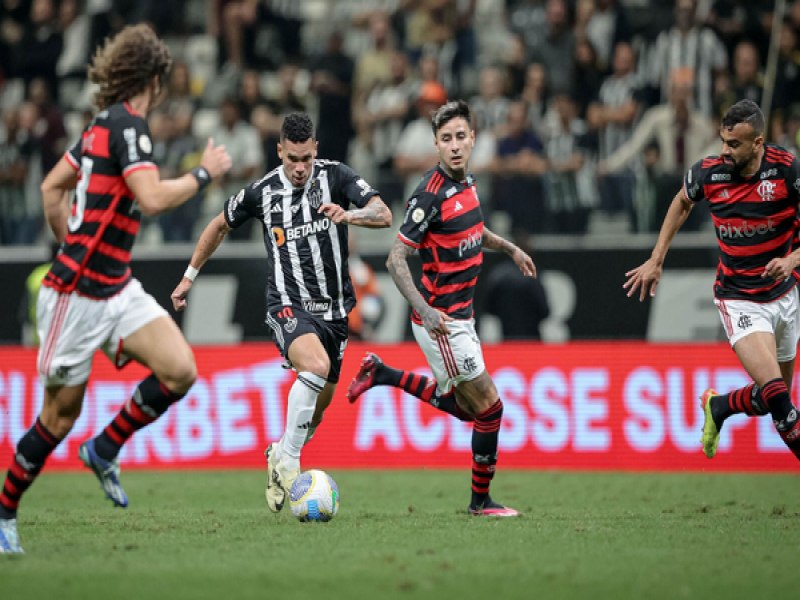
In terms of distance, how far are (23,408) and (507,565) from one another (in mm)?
9255

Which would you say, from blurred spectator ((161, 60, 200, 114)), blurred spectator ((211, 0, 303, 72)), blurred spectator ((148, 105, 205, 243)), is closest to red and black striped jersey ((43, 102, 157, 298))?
blurred spectator ((148, 105, 205, 243))

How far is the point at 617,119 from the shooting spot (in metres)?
16.4

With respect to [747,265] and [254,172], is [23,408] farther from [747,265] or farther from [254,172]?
[747,265]

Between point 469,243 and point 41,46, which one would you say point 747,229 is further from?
point 41,46

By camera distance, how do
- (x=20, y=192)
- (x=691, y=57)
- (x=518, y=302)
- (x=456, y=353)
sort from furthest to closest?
(x=20, y=192) < (x=691, y=57) < (x=518, y=302) < (x=456, y=353)

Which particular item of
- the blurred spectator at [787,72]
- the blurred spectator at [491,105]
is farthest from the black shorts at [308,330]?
the blurred spectator at [787,72]

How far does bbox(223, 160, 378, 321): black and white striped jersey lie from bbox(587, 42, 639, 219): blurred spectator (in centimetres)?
696

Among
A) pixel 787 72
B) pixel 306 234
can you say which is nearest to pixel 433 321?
pixel 306 234

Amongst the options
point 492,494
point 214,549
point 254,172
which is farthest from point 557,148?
point 214,549

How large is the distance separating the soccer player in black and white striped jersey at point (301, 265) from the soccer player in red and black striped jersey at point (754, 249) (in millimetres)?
2336

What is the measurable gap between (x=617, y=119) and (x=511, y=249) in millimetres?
7299

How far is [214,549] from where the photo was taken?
7.32 metres

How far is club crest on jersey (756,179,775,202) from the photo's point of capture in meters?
9.10

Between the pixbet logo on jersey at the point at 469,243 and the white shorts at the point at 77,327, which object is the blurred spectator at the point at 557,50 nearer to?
the pixbet logo on jersey at the point at 469,243
